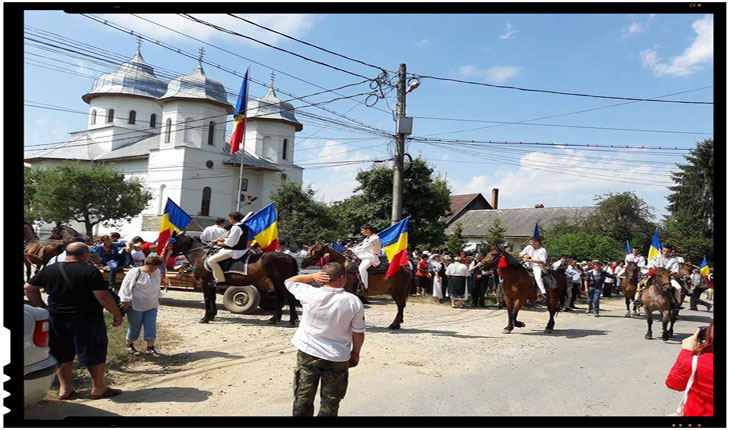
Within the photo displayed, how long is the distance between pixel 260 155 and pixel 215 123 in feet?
27.3

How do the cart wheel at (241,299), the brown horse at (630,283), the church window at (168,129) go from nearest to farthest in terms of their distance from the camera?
the cart wheel at (241,299) → the brown horse at (630,283) → the church window at (168,129)

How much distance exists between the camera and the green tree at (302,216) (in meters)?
39.0

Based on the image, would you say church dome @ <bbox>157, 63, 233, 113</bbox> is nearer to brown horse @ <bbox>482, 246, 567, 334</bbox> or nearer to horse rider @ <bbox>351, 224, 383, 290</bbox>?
horse rider @ <bbox>351, 224, 383, 290</bbox>

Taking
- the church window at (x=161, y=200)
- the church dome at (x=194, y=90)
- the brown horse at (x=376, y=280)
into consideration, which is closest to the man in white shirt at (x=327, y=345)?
the brown horse at (x=376, y=280)

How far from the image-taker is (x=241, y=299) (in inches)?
533

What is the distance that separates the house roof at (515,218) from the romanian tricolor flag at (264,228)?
151ft

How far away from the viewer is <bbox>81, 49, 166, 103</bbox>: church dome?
60656mm

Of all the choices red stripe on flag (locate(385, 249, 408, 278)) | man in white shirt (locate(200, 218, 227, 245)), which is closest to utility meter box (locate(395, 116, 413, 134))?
red stripe on flag (locate(385, 249, 408, 278))

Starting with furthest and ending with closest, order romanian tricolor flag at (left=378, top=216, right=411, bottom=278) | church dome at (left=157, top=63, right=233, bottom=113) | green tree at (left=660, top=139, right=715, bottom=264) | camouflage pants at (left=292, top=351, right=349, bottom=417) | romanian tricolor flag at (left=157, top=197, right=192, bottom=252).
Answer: church dome at (left=157, top=63, right=233, bottom=113) < green tree at (left=660, top=139, right=715, bottom=264) < romanian tricolor flag at (left=157, top=197, right=192, bottom=252) < romanian tricolor flag at (left=378, top=216, right=411, bottom=278) < camouflage pants at (left=292, top=351, right=349, bottom=417)

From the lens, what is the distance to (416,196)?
31484 mm

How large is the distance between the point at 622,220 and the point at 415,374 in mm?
40598

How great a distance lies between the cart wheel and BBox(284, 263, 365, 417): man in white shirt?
8.57 meters

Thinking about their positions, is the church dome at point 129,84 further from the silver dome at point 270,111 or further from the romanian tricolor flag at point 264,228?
the romanian tricolor flag at point 264,228

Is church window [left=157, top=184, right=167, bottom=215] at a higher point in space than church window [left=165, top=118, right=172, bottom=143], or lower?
lower
